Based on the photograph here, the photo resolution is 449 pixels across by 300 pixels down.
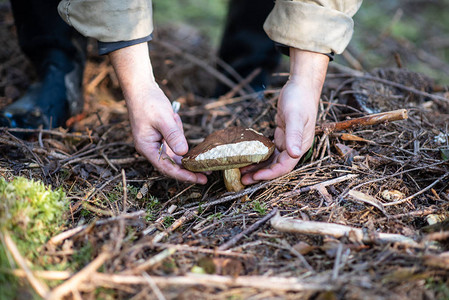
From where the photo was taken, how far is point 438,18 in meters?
7.87

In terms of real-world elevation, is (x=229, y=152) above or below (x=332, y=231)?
above

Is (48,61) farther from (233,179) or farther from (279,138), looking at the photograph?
(279,138)

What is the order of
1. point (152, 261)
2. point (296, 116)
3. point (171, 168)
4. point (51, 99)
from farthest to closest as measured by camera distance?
point (51, 99)
point (171, 168)
point (296, 116)
point (152, 261)

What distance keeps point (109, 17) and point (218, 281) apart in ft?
6.00

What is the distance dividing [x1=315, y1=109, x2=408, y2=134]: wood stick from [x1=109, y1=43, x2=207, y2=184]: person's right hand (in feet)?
3.10

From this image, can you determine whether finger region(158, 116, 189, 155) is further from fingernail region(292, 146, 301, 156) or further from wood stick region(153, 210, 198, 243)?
fingernail region(292, 146, 301, 156)

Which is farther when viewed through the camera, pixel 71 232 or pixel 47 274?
pixel 71 232

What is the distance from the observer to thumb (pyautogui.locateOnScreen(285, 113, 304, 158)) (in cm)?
198

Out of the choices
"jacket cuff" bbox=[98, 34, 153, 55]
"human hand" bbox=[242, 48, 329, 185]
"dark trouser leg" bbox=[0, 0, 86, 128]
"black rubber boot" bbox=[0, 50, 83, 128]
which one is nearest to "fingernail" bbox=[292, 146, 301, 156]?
"human hand" bbox=[242, 48, 329, 185]

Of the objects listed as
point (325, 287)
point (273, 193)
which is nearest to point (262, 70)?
point (273, 193)

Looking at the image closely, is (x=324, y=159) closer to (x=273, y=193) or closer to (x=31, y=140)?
(x=273, y=193)

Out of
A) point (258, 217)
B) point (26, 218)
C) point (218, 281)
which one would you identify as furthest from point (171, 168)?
point (218, 281)

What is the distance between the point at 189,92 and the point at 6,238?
10.3 feet

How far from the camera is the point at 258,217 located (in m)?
1.86
